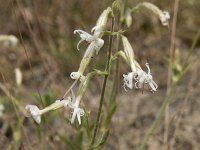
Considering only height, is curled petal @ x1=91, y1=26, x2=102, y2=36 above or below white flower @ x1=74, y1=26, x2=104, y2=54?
above

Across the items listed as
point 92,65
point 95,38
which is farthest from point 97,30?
point 92,65

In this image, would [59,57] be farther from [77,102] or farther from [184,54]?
[77,102]

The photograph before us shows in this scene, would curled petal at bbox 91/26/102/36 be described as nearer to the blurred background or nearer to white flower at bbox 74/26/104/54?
white flower at bbox 74/26/104/54

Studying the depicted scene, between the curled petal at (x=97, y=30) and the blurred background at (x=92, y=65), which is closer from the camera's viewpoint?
the curled petal at (x=97, y=30)

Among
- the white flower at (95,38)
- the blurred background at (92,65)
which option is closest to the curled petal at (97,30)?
the white flower at (95,38)

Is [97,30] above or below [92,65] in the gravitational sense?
above

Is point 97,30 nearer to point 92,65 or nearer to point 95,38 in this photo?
point 95,38

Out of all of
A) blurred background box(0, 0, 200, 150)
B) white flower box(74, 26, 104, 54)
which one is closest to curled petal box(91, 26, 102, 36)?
white flower box(74, 26, 104, 54)

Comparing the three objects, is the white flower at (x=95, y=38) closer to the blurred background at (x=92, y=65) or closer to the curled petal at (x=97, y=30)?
the curled petal at (x=97, y=30)
